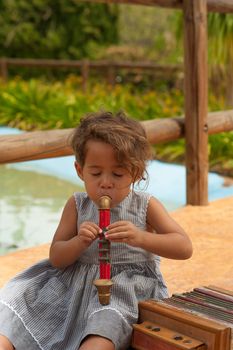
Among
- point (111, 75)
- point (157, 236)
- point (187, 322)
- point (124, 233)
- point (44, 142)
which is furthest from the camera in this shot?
point (111, 75)

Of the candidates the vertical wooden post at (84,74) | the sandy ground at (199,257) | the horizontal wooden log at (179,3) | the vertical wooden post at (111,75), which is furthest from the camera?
the vertical wooden post at (111,75)

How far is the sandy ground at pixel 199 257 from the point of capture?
3262mm

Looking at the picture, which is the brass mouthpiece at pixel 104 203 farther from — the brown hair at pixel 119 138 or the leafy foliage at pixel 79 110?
the leafy foliage at pixel 79 110

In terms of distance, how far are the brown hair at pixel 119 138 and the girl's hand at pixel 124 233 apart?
0.17 m

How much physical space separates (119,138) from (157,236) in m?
0.33

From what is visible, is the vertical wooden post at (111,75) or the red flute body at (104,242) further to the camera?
the vertical wooden post at (111,75)

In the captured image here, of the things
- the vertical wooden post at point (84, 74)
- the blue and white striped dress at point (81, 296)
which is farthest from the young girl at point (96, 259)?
the vertical wooden post at point (84, 74)

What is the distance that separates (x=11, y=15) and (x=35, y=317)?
14698 millimetres

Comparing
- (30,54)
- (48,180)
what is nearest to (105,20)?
(30,54)

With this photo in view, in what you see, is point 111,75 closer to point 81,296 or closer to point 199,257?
point 199,257

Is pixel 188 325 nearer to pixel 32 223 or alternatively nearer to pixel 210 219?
pixel 210 219

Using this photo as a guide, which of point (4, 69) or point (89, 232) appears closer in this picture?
point (89, 232)

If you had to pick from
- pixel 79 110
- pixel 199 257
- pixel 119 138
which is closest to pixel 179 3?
pixel 199 257

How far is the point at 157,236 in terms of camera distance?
7.55 feet
